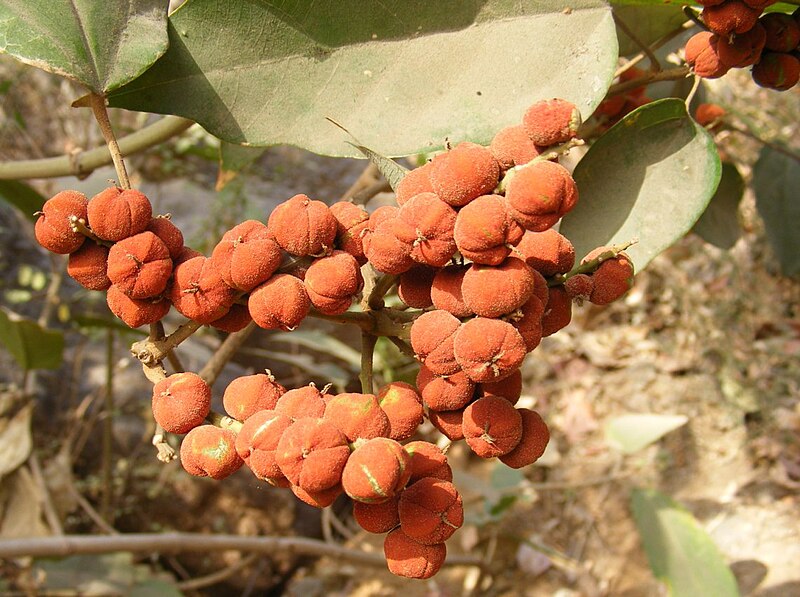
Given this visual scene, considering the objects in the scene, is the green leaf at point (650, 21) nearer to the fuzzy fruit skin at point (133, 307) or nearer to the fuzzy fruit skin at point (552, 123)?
the fuzzy fruit skin at point (552, 123)

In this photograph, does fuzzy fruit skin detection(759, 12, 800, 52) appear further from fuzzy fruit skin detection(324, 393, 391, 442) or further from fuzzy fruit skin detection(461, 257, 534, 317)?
fuzzy fruit skin detection(324, 393, 391, 442)

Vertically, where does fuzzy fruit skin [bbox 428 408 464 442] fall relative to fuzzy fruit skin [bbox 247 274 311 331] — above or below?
below

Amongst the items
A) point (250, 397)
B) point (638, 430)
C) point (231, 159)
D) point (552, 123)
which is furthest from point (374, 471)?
point (638, 430)

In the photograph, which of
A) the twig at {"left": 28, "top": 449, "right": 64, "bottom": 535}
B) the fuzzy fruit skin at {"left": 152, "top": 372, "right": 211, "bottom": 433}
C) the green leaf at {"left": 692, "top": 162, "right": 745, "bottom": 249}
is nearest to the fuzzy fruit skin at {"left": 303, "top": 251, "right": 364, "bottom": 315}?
the fuzzy fruit skin at {"left": 152, "top": 372, "right": 211, "bottom": 433}

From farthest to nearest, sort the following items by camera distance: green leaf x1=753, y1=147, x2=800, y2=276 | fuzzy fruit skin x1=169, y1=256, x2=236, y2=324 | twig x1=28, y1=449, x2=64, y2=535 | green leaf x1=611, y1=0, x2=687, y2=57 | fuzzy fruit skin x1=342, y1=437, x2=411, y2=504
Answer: twig x1=28, y1=449, x2=64, y2=535
green leaf x1=753, y1=147, x2=800, y2=276
green leaf x1=611, y1=0, x2=687, y2=57
fuzzy fruit skin x1=169, y1=256, x2=236, y2=324
fuzzy fruit skin x1=342, y1=437, x2=411, y2=504

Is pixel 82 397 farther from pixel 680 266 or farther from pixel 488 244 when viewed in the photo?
pixel 488 244

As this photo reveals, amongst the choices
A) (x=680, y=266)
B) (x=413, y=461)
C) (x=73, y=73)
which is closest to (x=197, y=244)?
(x=680, y=266)
